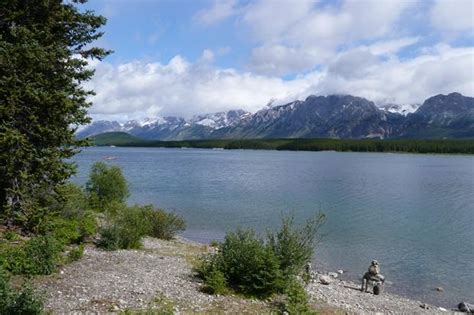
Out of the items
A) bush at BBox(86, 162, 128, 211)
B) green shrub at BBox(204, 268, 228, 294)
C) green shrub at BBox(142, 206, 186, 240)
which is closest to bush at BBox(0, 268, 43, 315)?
green shrub at BBox(204, 268, 228, 294)

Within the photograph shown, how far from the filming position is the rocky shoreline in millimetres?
14617

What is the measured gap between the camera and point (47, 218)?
2206 centimetres

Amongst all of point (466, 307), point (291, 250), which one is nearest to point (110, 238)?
point (291, 250)

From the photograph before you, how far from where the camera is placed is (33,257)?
1691cm

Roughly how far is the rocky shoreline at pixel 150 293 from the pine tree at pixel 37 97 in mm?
3944

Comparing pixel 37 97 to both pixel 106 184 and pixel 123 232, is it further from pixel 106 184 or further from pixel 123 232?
pixel 106 184

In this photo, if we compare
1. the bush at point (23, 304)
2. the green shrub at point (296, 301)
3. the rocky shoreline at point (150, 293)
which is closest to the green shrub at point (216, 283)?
the rocky shoreline at point (150, 293)

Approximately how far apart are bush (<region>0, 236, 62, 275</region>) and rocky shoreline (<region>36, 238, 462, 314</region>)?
49cm

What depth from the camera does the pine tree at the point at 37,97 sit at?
19750 mm

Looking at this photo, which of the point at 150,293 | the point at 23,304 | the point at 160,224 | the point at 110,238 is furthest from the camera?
the point at 160,224

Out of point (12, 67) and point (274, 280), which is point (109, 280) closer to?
point (274, 280)

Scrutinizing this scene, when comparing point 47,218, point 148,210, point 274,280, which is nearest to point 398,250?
point 148,210

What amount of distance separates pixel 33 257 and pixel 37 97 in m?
6.87

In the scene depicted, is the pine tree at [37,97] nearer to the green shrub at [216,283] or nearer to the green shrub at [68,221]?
the green shrub at [68,221]
